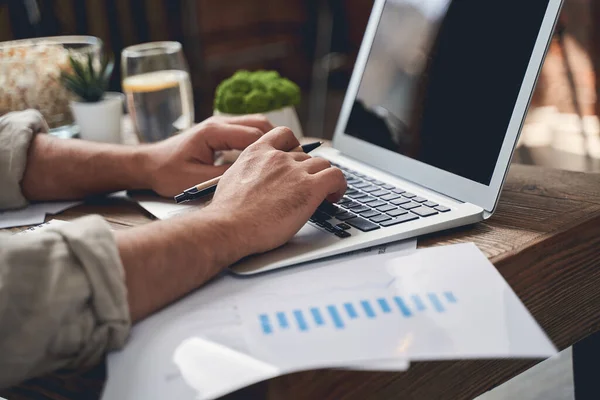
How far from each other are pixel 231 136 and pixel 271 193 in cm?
22

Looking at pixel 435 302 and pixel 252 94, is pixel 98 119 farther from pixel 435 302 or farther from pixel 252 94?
pixel 435 302

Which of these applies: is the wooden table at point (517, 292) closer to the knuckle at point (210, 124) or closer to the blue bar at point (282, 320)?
the blue bar at point (282, 320)

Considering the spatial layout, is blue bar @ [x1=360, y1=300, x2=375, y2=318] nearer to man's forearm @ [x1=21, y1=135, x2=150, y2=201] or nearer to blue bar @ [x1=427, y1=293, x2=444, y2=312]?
blue bar @ [x1=427, y1=293, x2=444, y2=312]

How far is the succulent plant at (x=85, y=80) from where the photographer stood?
114cm

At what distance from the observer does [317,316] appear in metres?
0.55

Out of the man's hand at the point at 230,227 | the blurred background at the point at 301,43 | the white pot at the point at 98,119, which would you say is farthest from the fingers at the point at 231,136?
the blurred background at the point at 301,43

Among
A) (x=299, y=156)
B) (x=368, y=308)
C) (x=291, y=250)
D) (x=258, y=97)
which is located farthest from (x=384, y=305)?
(x=258, y=97)

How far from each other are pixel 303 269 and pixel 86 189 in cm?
44

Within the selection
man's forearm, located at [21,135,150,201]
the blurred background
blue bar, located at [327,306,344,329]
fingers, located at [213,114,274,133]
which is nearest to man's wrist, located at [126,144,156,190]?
man's forearm, located at [21,135,150,201]

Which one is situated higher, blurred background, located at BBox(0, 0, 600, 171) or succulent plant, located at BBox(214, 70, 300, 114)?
succulent plant, located at BBox(214, 70, 300, 114)

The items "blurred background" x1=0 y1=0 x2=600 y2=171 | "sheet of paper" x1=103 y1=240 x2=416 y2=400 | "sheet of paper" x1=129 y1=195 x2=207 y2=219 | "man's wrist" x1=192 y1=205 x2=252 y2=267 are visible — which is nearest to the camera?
"sheet of paper" x1=103 y1=240 x2=416 y2=400

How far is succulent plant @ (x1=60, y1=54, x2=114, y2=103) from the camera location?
1.14 metres

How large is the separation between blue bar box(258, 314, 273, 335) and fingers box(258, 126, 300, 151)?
0.29 meters

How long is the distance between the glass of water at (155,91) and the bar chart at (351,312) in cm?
67
